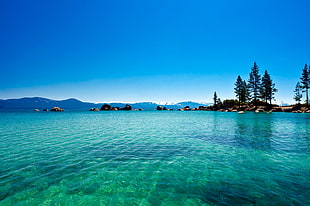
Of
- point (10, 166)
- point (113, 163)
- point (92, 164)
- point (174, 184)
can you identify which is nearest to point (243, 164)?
point (174, 184)

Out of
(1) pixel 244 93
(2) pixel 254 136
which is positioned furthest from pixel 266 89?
(2) pixel 254 136

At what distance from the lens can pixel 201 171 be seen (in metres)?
8.28

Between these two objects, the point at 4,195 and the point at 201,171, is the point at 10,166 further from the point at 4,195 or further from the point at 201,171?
the point at 201,171

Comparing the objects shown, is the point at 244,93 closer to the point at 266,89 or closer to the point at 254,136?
the point at 266,89

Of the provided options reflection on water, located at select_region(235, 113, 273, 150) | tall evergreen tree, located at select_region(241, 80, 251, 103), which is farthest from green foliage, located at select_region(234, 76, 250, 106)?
reflection on water, located at select_region(235, 113, 273, 150)

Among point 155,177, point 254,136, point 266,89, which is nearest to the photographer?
point 155,177

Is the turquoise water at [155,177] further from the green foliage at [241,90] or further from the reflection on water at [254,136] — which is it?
the green foliage at [241,90]

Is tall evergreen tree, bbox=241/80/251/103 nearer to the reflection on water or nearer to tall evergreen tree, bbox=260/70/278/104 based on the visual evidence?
tall evergreen tree, bbox=260/70/278/104

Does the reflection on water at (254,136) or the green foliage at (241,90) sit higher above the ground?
the green foliage at (241,90)

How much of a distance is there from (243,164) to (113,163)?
7.74 meters

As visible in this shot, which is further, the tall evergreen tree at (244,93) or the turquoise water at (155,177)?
the tall evergreen tree at (244,93)

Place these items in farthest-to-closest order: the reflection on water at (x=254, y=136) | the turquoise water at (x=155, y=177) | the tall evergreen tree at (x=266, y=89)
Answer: the tall evergreen tree at (x=266, y=89)
the reflection on water at (x=254, y=136)
the turquoise water at (x=155, y=177)

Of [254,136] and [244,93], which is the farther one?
[244,93]

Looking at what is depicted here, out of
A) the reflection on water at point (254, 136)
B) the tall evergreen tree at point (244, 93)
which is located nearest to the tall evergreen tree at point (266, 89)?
the tall evergreen tree at point (244, 93)
